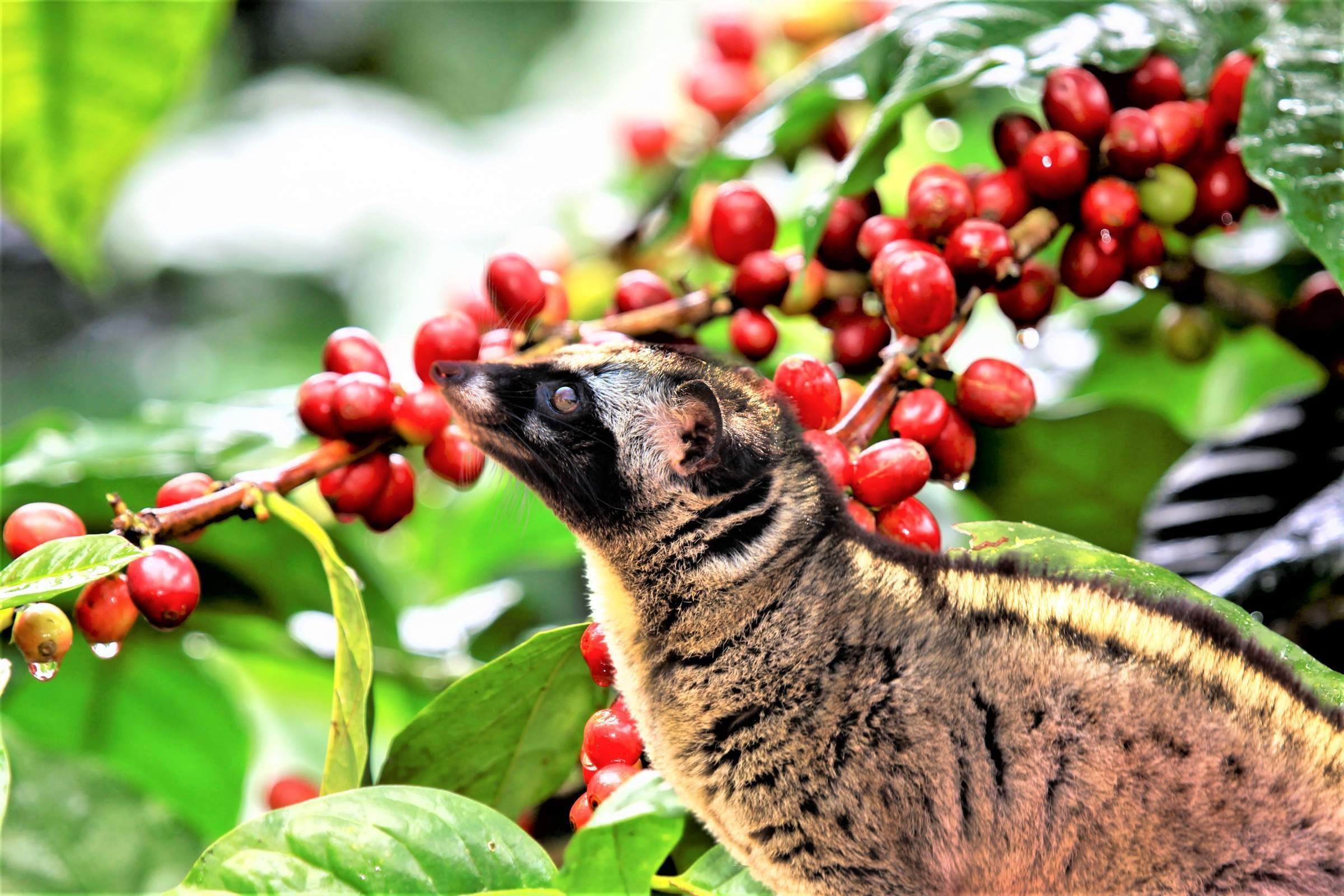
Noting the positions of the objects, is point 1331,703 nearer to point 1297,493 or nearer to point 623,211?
point 1297,493

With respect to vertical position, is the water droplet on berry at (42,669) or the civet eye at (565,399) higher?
the civet eye at (565,399)

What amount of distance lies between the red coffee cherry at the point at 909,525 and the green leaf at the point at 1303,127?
0.36 meters

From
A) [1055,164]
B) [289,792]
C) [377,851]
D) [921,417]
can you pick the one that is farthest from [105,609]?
[1055,164]

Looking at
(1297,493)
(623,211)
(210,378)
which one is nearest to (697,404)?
(1297,493)

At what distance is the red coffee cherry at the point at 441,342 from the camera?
111 centimetres

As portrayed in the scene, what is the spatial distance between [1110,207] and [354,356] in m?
0.69

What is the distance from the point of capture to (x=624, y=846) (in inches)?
29.9

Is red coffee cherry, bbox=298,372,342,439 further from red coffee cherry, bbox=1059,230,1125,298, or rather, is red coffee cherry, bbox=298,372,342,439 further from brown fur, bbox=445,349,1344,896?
red coffee cherry, bbox=1059,230,1125,298

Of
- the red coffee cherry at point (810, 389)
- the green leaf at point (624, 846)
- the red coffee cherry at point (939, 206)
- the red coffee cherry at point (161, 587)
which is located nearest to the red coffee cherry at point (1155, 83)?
the red coffee cherry at point (939, 206)

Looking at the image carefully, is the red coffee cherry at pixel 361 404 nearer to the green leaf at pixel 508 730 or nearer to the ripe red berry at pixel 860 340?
the green leaf at pixel 508 730

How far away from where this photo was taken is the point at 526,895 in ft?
2.61

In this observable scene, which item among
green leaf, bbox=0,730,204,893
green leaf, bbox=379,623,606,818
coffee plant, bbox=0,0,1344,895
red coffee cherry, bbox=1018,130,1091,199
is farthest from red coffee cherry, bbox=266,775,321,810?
red coffee cherry, bbox=1018,130,1091,199

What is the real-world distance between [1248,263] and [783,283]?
2.36 ft

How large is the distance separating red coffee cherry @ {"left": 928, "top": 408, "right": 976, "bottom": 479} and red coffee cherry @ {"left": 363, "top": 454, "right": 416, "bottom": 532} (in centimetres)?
46
